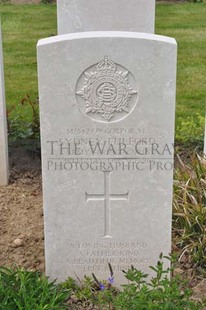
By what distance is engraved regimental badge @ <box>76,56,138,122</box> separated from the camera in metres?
3.70

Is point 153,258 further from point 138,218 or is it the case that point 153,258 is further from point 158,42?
point 158,42

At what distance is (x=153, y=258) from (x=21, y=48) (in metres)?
7.16

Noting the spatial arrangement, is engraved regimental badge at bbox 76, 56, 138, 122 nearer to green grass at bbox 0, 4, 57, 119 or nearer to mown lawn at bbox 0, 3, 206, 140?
mown lawn at bbox 0, 3, 206, 140

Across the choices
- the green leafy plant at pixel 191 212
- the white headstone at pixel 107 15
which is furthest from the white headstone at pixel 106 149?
the white headstone at pixel 107 15

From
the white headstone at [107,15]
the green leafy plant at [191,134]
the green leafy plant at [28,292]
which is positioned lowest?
the green leafy plant at [28,292]

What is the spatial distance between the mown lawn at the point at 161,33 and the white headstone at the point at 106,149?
2424mm

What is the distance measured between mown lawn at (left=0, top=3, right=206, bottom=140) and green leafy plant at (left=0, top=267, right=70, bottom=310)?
109 inches

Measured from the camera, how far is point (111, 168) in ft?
12.7

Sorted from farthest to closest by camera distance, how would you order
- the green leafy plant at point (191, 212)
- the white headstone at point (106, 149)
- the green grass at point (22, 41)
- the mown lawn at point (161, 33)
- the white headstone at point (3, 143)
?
1. the green grass at point (22, 41)
2. the mown lawn at point (161, 33)
3. the white headstone at point (3, 143)
4. the green leafy plant at point (191, 212)
5. the white headstone at point (106, 149)

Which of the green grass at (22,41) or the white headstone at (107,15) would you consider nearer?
the white headstone at (107,15)

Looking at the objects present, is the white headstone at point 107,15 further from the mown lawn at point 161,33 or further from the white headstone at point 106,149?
the white headstone at point 106,149

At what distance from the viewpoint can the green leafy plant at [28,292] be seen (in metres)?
3.71

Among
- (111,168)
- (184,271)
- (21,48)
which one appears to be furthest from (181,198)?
(21,48)

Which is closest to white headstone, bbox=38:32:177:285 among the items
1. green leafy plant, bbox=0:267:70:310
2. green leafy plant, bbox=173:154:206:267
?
green leafy plant, bbox=0:267:70:310
